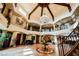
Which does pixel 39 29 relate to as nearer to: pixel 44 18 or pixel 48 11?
pixel 44 18

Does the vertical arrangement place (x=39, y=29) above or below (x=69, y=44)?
above

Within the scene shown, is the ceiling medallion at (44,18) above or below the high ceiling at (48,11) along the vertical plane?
below

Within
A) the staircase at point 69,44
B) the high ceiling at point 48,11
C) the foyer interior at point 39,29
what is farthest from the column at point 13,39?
the staircase at point 69,44

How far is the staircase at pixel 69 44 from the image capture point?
1863 millimetres

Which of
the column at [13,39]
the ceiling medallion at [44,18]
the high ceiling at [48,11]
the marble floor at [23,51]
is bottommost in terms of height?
the marble floor at [23,51]

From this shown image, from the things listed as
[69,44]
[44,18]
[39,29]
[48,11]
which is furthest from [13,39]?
[69,44]

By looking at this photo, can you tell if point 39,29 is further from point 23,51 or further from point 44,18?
point 23,51

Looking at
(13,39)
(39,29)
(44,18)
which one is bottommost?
(13,39)

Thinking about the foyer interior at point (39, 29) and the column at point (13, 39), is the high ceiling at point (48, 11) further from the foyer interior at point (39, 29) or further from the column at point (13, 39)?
the column at point (13, 39)

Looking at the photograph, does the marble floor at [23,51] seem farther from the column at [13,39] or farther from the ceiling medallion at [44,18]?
the ceiling medallion at [44,18]

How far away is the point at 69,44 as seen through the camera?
6.12ft

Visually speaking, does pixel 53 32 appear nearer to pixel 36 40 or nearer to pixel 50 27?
pixel 50 27

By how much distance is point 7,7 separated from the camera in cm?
196

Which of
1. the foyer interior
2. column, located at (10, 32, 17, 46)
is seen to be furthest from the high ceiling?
column, located at (10, 32, 17, 46)
